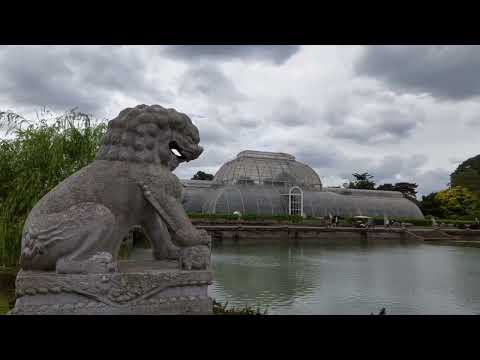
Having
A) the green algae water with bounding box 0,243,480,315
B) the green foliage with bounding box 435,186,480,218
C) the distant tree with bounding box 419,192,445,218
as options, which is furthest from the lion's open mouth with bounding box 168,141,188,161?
the distant tree with bounding box 419,192,445,218

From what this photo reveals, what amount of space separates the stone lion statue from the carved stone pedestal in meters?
0.12

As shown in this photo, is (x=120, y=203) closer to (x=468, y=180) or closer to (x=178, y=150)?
(x=178, y=150)

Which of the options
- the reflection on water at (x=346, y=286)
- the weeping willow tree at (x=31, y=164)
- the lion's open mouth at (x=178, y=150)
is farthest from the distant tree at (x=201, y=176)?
the lion's open mouth at (x=178, y=150)

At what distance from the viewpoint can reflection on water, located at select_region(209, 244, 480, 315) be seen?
22.7ft

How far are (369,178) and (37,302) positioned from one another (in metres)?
77.2

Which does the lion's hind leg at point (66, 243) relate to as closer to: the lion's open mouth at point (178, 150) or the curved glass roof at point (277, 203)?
the lion's open mouth at point (178, 150)

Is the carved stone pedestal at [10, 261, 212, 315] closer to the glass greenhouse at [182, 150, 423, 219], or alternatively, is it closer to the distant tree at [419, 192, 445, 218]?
the glass greenhouse at [182, 150, 423, 219]

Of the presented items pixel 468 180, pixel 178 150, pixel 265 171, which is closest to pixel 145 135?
pixel 178 150

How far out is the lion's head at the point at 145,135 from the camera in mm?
3639

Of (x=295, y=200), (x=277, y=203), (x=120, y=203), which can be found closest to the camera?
(x=120, y=203)

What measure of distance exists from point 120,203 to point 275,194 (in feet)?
114

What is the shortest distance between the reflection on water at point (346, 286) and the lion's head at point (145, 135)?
3.76 metres

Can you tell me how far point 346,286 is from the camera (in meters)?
8.81

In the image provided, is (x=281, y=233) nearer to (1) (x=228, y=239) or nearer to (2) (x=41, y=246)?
(1) (x=228, y=239)
